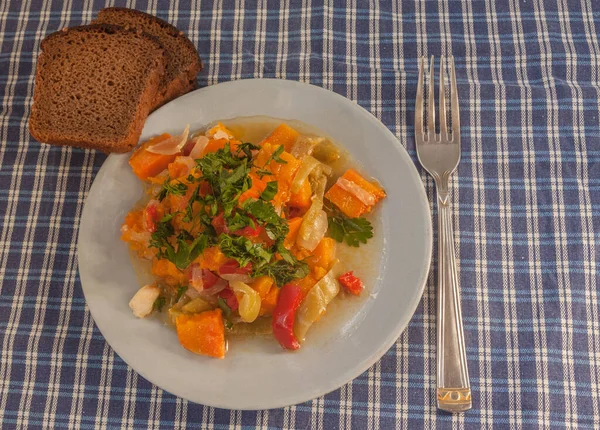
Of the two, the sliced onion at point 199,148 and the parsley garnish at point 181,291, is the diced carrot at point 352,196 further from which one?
the parsley garnish at point 181,291

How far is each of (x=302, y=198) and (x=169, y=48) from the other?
127 cm

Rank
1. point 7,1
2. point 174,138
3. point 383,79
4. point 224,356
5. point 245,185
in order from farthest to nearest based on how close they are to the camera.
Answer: point 7,1 → point 383,79 → point 174,138 → point 224,356 → point 245,185

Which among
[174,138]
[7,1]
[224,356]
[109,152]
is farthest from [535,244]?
[7,1]

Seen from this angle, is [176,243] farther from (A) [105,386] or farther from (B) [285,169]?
(A) [105,386]

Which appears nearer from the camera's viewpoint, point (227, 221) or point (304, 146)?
point (227, 221)

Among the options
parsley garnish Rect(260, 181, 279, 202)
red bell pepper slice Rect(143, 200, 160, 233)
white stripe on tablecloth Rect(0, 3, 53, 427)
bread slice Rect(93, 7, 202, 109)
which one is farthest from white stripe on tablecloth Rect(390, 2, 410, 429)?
white stripe on tablecloth Rect(0, 3, 53, 427)

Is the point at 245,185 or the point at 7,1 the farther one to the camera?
the point at 7,1

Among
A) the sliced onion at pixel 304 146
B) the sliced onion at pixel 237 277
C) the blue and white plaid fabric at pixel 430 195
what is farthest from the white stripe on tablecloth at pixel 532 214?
the sliced onion at pixel 237 277

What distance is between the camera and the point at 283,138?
3.33m

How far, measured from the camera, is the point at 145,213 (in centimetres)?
318

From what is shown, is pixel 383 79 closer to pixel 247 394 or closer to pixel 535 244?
pixel 535 244

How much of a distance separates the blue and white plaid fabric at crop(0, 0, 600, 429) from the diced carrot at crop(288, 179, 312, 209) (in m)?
0.74

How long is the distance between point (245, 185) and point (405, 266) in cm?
93

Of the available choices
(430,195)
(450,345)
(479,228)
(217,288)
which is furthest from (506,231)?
(217,288)
